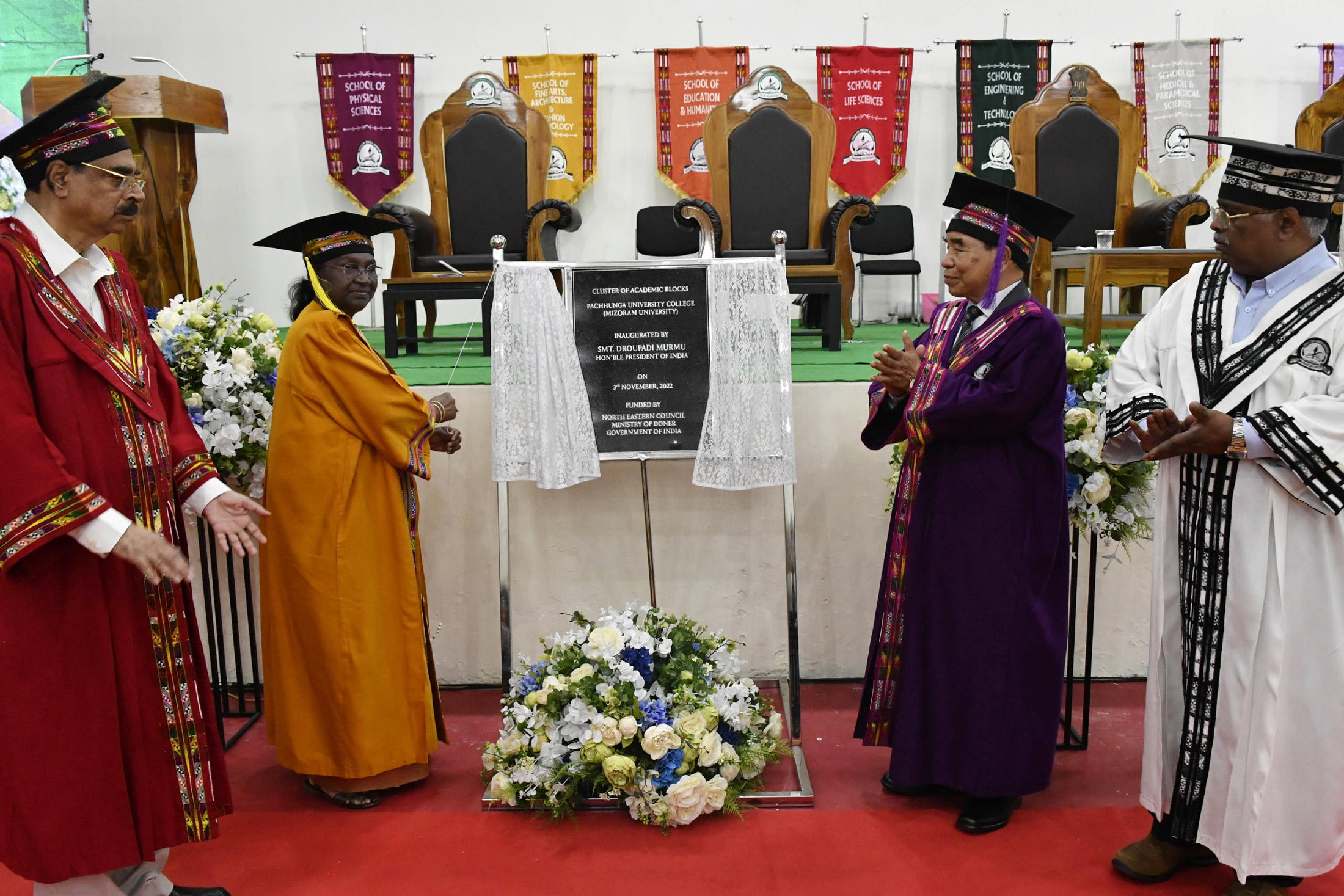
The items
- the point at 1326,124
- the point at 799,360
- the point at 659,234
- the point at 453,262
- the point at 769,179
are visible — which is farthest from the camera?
the point at 659,234

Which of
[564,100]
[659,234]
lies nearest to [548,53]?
[564,100]

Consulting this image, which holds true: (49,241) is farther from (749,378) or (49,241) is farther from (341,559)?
(749,378)

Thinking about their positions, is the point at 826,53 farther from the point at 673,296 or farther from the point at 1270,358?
the point at 1270,358

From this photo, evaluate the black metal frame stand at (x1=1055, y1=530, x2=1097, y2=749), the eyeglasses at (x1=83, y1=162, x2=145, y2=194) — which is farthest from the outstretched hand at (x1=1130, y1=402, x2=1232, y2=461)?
the eyeglasses at (x1=83, y1=162, x2=145, y2=194)

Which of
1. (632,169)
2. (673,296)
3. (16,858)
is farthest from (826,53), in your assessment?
(16,858)

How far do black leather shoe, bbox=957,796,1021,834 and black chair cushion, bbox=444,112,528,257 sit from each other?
144 inches

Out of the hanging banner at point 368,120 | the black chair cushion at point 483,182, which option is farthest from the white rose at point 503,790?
the hanging banner at point 368,120

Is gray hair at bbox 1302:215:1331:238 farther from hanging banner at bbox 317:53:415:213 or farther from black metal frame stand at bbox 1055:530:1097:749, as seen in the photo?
hanging banner at bbox 317:53:415:213

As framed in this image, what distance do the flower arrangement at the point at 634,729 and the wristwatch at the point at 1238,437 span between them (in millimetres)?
1488

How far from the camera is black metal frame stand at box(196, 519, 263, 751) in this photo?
3.29 m

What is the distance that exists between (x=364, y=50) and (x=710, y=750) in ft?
19.7

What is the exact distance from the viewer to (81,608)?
1.92 metres

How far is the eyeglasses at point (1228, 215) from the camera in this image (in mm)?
2104

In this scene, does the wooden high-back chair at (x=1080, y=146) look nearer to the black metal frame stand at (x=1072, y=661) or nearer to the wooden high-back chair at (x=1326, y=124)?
the wooden high-back chair at (x=1326, y=124)
